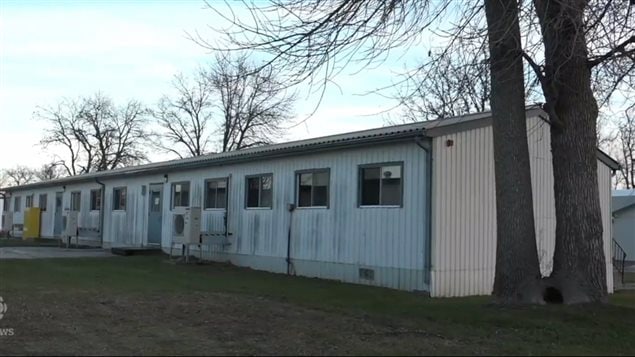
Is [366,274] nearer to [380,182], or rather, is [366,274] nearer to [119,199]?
[380,182]

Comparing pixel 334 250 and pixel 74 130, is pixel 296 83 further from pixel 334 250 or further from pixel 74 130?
pixel 74 130

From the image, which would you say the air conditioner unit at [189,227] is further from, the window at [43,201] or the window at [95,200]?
the window at [43,201]

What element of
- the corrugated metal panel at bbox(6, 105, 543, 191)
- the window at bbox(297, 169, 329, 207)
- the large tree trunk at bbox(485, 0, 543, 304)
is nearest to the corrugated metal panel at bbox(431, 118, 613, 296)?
the corrugated metal panel at bbox(6, 105, 543, 191)

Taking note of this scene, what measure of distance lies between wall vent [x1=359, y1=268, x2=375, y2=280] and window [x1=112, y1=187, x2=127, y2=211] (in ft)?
46.4

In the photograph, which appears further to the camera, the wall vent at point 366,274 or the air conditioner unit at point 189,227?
the air conditioner unit at point 189,227

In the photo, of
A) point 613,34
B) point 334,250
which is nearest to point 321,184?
point 334,250

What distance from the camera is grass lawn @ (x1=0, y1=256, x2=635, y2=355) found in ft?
24.1

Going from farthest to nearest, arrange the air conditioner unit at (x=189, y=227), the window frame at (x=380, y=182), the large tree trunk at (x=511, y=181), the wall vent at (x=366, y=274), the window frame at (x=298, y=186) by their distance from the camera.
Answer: the air conditioner unit at (x=189, y=227) < the window frame at (x=298, y=186) < the wall vent at (x=366, y=274) < the window frame at (x=380, y=182) < the large tree trunk at (x=511, y=181)

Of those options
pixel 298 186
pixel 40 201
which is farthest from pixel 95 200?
pixel 298 186

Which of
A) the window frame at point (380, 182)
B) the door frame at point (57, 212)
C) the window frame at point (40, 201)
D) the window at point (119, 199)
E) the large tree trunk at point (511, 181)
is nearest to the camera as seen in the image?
the large tree trunk at point (511, 181)

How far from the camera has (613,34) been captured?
958 centimetres

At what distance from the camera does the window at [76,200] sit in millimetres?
30227

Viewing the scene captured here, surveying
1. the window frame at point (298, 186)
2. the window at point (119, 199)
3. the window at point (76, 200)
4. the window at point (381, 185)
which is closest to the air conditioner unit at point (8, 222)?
the window at point (76, 200)

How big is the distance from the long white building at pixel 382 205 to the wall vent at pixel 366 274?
0.08 ft
